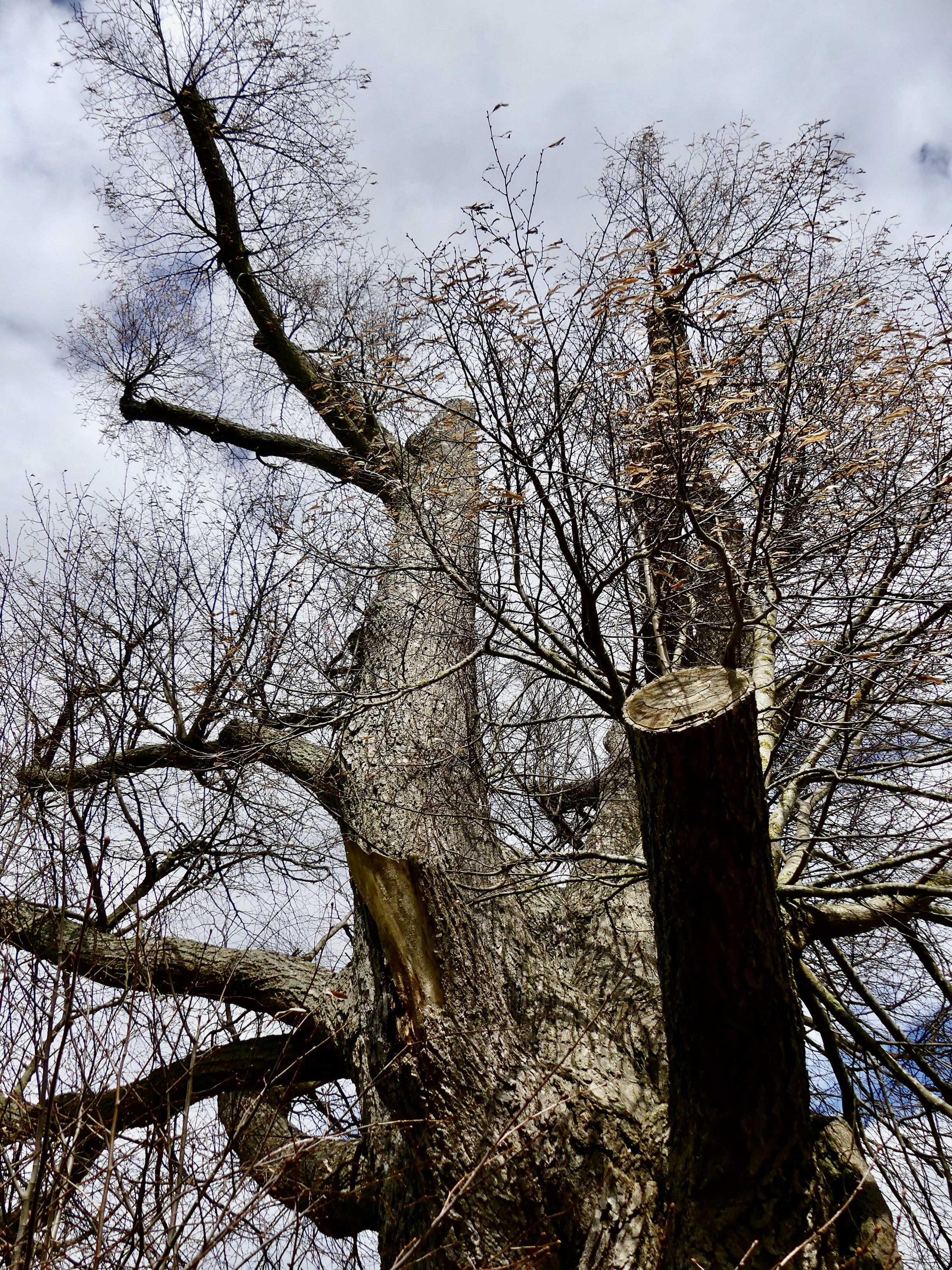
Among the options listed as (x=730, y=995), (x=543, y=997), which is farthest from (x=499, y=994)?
(x=730, y=995)

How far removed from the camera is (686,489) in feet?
10.7

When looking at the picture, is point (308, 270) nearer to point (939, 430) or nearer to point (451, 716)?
point (451, 716)

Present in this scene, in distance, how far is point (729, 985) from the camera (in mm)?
2533

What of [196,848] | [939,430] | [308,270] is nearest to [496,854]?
[196,848]

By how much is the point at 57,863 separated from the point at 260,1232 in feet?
5.60

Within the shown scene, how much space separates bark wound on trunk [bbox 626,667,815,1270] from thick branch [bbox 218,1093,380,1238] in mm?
1080

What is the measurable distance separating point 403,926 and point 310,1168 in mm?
1508

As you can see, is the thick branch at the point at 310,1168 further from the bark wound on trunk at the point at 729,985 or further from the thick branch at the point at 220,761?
the thick branch at the point at 220,761

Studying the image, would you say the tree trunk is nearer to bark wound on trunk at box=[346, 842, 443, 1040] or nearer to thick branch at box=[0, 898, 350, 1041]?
bark wound on trunk at box=[346, 842, 443, 1040]

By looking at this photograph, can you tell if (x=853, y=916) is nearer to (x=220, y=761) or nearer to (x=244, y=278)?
(x=220, y=761)

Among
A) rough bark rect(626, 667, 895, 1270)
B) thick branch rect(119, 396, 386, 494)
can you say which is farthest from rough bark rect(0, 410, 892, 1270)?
thick branch rect(119, 396, 386, 494)

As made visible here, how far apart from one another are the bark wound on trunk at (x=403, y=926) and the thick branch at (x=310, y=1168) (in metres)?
0.64

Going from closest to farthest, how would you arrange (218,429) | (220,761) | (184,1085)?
(184,1085)
(220,761)
(218,429)

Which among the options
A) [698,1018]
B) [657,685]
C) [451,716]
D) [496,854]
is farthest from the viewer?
[451,716]
